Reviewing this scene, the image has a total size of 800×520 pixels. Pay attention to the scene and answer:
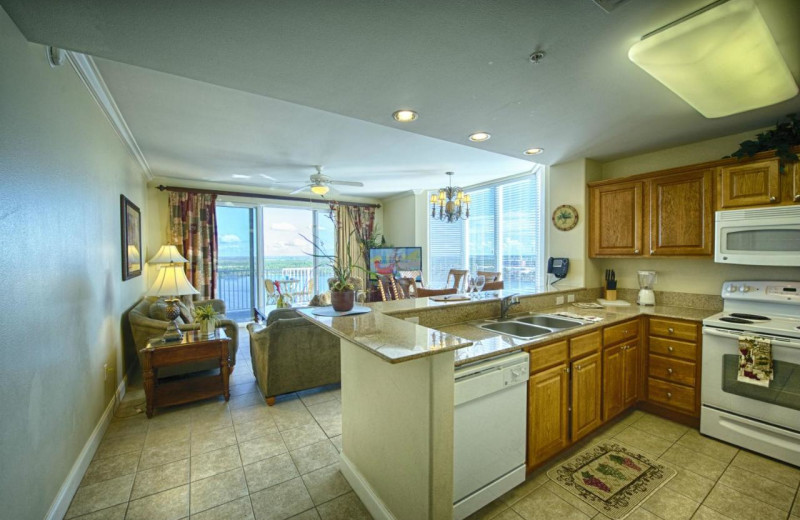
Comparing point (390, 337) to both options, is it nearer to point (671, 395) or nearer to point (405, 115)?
point (405, 115)

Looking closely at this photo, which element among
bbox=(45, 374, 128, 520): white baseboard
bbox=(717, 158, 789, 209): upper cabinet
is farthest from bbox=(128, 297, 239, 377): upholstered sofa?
bbox=(717, 158, 789, 209): upper cabinet

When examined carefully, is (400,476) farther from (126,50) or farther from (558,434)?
(126,50)

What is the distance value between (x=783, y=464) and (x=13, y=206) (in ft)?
14.7

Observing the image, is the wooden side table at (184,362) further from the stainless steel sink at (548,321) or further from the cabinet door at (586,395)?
the cabinet door at (586,395)

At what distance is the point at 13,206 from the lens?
1.40 metres

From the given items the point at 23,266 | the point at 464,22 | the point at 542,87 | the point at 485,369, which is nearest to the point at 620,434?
the point at 485,369

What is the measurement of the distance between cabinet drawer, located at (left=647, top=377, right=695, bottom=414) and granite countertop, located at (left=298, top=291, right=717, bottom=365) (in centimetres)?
56

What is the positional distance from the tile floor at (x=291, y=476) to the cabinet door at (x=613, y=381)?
0.19 metres

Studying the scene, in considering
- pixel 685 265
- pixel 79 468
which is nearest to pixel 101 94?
pixel 79 468

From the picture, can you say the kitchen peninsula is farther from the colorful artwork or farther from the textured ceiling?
the colorful artwork

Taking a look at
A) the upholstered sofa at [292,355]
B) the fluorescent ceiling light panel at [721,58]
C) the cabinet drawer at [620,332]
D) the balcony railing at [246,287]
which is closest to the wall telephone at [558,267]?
the cabinet drawer at [620,332]

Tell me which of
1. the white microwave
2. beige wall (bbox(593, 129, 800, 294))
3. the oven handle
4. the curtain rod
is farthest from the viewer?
the curtain rod

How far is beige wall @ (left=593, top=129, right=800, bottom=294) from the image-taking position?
8.93 feet

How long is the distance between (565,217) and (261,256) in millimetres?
5301
